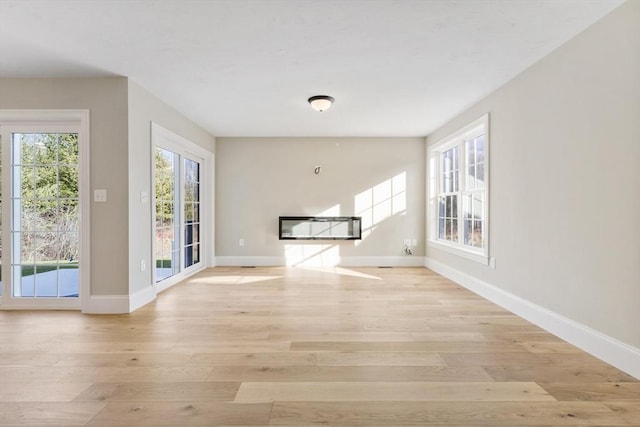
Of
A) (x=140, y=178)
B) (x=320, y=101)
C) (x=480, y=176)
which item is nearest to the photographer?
(x=140, y=178)

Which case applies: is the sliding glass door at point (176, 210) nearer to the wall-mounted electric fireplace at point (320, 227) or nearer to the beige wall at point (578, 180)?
the wall-mounted electric fireplace at point (320, 227)

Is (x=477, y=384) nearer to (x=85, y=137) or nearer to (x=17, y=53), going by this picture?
(x=85, y=137)

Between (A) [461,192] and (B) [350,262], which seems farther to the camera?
(B) [350,262]

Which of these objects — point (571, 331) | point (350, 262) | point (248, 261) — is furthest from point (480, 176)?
point (248, 261)

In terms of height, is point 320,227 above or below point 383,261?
above

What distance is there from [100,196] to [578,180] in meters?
4.26

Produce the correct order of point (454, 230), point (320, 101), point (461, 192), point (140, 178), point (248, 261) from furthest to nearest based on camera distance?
point (248, 261)
point (454, 230)
point (461, 192)
point (320, 101)
point (140, 178)

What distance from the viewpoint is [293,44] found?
8.80 feet

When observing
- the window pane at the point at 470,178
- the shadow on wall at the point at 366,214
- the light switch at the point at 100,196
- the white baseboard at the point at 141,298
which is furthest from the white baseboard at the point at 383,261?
the light switch at the point at 100,196

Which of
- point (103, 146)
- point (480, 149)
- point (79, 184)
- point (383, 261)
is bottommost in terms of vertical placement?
point (383, 261)

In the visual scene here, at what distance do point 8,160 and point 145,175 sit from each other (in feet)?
4.32

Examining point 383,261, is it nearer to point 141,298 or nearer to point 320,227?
point 320,227

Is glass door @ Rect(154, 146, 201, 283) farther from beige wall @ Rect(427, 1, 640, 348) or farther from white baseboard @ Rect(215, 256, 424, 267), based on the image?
beige wall @ Rect(427, 1, 640, 348)

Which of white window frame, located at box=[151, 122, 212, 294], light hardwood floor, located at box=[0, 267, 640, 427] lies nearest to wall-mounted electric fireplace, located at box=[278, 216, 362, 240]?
white window frame, located at box=[151, 122, 212, 294]
